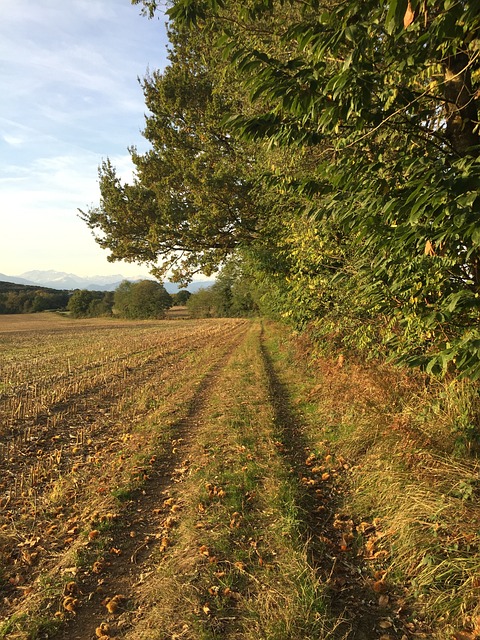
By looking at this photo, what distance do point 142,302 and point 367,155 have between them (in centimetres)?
8324

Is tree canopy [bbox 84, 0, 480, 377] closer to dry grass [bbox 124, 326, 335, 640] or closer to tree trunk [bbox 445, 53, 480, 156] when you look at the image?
tree trunk [bbox 445, 53, 480, 156]

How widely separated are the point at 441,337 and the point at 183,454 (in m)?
4.81

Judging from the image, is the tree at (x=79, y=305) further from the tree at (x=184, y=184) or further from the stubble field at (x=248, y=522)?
the stubble field at (x=248, y=522)

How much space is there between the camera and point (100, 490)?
17.5 ft

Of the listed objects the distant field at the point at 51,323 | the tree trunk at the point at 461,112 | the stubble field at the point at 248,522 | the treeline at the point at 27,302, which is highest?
the tree trunk at the point at 461,112

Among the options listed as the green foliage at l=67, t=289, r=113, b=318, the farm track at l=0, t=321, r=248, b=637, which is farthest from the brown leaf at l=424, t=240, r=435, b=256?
the green foliage at l=67, t=289, r=113, b=318

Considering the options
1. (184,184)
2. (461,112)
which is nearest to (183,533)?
(461,112)

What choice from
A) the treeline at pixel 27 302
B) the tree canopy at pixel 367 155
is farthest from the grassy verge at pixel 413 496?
the treeline at pixel 27 302

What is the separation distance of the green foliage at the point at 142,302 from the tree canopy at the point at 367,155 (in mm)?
74597

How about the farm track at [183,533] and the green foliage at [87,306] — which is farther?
the green foliage at [87,306]

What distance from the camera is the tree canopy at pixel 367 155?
2.58 m

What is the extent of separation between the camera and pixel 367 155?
414 centimetres

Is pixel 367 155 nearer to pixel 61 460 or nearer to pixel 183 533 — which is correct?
pixel 183 533

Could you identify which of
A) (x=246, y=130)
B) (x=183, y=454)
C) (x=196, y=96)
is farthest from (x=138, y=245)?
(x=246, y=130)
